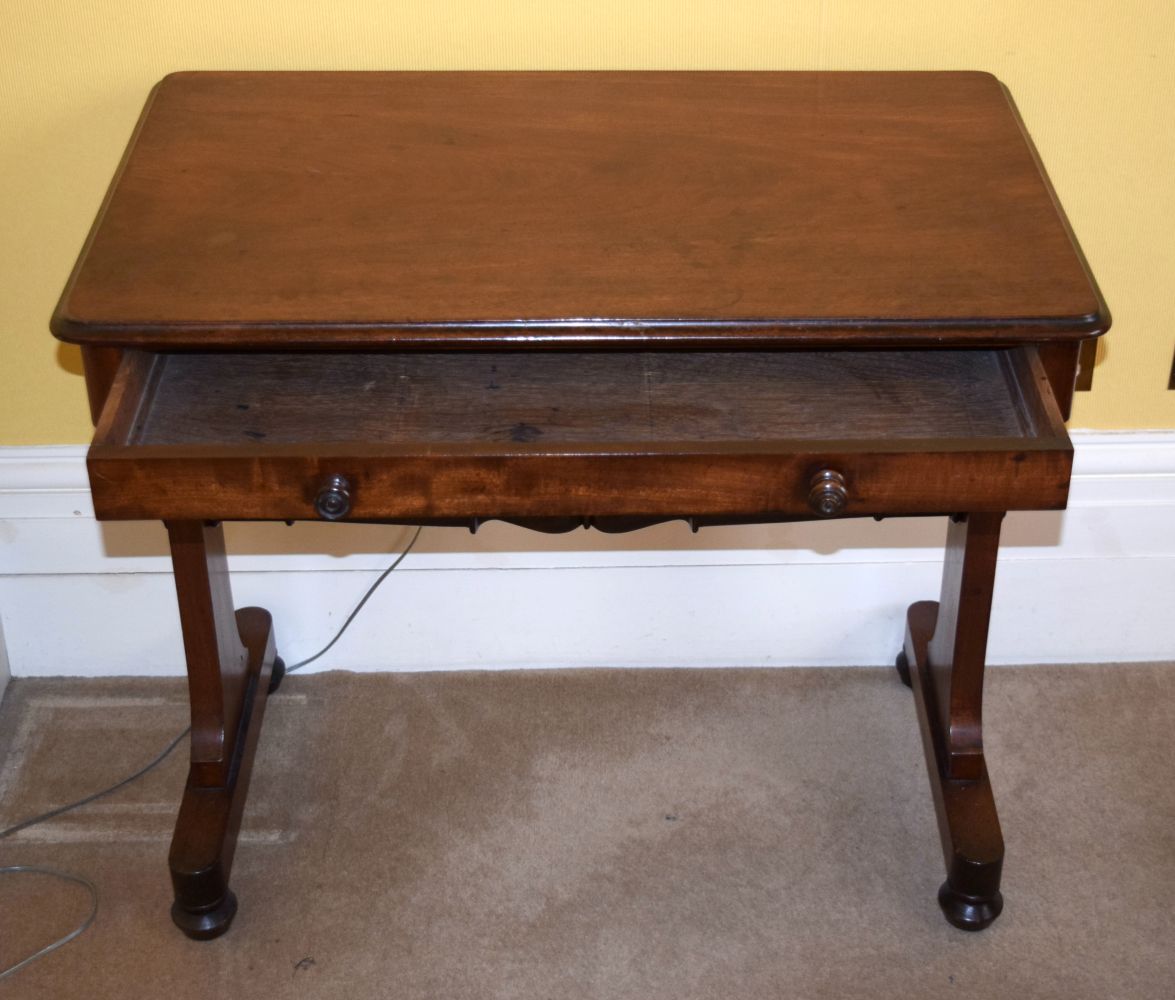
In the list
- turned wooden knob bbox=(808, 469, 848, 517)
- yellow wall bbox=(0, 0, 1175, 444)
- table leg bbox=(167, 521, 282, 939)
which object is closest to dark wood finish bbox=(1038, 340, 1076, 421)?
turned wooden knob bbox=(808, 469, 848, 517)

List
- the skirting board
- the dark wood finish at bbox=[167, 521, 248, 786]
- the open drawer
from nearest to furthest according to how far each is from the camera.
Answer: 1. the open drawer
2. the dark wood finish at bbox=[167, 521, 248, 786]
3. the skirting board

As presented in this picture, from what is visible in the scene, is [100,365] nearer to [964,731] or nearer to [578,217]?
[578,217]

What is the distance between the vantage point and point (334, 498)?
1.15 meters

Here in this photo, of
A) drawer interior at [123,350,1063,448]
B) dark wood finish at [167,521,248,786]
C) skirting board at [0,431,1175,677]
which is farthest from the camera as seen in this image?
skirting board at [0,431,1175,677]

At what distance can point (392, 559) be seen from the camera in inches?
74.4

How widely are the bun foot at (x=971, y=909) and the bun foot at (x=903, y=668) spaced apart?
14.5 inches

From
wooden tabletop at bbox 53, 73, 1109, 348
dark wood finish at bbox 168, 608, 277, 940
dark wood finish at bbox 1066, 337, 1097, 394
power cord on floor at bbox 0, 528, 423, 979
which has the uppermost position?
wooden tabletop at bbox 53, 73, 1109, 348

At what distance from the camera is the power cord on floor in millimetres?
1584

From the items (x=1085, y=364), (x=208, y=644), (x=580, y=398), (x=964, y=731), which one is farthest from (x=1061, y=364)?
(x=208, y=644)

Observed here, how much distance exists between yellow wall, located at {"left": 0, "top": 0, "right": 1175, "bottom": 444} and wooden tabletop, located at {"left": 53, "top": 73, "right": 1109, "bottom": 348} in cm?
9

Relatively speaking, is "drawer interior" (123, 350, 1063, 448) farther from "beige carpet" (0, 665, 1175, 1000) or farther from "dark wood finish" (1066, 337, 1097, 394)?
"beige carpet" (0, 665, 1175, 1000)

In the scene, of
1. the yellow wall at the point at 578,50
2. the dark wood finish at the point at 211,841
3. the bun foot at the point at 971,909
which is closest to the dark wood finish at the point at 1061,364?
the yellow wall at the point at 578,50

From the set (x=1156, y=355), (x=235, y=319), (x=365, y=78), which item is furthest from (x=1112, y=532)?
(x=235, y=319)

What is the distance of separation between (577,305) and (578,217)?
0.15m
